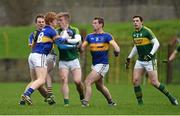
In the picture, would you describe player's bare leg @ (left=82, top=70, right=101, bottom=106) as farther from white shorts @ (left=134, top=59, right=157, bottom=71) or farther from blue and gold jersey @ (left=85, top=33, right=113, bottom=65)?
white shorts @ (left=134, top=59, right=157, bottom=71)

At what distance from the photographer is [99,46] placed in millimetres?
18188

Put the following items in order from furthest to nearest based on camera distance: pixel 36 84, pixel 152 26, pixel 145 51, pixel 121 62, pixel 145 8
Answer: pixel 145 8, pixel 152 26, pixel 121 62, pixel 145 51, pixel 36 84

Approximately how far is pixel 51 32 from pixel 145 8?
38.3m

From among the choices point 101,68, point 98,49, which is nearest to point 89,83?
point 101,68

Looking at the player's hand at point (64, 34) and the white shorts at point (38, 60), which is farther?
the player's hand at point (64, 34)

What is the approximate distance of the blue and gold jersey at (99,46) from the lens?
18156mm

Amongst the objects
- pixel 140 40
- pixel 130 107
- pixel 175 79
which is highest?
pixel 140 40

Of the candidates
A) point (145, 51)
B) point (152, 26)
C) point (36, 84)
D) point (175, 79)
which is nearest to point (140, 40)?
point (145, 51)

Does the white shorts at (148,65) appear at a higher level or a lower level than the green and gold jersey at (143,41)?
lower

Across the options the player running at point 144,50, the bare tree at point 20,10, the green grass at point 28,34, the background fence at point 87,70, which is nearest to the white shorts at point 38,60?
the player running at point 144,50

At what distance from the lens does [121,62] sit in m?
40.0

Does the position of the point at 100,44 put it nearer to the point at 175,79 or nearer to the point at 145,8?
the point at 175,79

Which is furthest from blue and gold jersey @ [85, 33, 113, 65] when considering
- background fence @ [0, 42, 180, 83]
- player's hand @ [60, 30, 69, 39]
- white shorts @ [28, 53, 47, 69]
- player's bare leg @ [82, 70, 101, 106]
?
background fence @ [0, 42, 180, 83]

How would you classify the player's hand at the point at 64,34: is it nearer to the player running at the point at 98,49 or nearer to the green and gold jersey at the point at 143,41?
the player running at the point at 98,49
